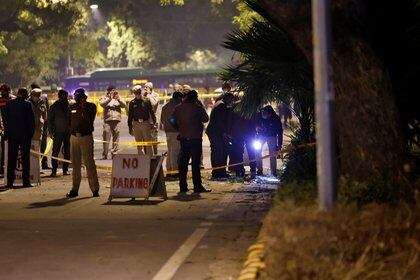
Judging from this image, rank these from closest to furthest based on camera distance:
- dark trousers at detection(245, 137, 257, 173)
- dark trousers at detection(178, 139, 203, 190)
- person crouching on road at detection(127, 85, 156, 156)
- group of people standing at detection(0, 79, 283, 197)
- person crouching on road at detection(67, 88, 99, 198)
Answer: person crouching on road at detection(67, 88, 99, 198)
group of people standing at detection(0, 79, 283, 197)
dark trousers at detection(178, 139, 203, 190)
dark trousers at detection(245, 137, 257, 173)
person crouching on road at detection(127, 85, 156, 156)

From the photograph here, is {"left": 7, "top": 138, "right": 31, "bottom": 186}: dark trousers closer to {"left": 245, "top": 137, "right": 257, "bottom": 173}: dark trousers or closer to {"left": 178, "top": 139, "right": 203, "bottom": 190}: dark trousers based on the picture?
{"left": 178, "top": 139, "right": 203, "bottom": 190}: dark trousers

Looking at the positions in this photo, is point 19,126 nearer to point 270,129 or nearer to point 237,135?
point 237,135

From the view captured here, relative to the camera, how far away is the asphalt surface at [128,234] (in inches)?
339

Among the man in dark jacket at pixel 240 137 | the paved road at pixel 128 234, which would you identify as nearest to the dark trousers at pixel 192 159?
the paved road at pixel 128 234

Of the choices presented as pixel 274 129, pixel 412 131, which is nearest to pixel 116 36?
pixel 274 129

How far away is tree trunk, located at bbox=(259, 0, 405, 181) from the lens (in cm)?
875

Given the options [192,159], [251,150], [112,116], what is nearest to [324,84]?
[192,159]

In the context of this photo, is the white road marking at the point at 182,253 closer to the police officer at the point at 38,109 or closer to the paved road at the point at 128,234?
the paved road at the point at 128,234

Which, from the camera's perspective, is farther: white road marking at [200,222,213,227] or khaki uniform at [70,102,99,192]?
khaki uniform at [70,102,99,192]

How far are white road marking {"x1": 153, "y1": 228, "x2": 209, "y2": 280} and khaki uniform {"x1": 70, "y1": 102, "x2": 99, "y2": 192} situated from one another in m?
4.27

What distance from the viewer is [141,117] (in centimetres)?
1981

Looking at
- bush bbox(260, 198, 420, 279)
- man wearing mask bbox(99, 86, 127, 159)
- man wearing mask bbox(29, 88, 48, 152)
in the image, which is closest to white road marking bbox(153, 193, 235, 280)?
bush bbox(260, 198, 420, 279)

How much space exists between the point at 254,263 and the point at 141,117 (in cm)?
1208

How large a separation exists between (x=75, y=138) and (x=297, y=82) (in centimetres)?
382
